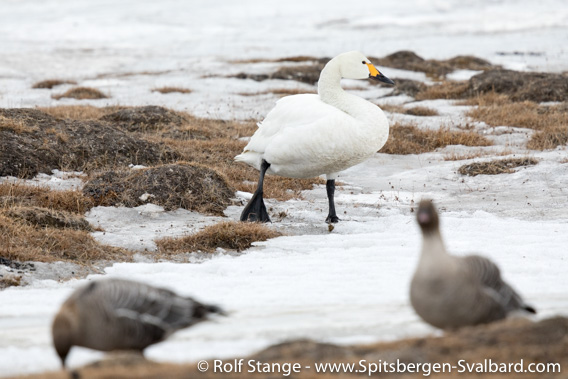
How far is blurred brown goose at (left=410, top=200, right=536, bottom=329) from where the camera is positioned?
4.39m

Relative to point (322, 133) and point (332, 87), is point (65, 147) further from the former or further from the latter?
point (322, 133)

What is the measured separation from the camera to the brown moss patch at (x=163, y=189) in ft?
35.7

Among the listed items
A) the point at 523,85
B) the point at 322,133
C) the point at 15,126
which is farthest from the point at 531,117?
the point at 15,126

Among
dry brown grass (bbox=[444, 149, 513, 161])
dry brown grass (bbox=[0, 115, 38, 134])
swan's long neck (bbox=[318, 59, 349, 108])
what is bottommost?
dry brown grass (bbox=[444, 149, 513, 161])

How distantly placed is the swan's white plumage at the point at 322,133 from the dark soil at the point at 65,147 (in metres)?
3.44

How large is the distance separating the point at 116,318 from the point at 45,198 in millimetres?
6715

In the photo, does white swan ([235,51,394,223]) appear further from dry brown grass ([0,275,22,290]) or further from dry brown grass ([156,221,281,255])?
dry brown grass ([0,275,22,290])

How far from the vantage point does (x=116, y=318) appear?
4.38 m

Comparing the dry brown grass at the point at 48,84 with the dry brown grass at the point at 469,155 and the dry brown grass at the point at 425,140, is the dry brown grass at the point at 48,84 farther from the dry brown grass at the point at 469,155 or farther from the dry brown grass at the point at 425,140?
the dry brown grass at the point at 469,155

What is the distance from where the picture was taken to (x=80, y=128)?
539 inches

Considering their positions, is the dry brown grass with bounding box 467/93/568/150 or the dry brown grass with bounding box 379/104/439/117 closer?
the dry brown grass with bounding box 467/93/568/150

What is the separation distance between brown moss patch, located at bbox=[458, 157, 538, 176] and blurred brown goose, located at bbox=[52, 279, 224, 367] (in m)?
9.78

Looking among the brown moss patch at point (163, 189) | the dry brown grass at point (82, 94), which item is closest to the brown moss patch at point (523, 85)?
the dry brown grass at point (82, 94)

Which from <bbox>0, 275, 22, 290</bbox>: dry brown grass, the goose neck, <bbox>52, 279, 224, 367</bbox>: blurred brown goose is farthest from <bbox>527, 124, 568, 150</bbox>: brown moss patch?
<bbox>52, 279, 224, 367</bbox>: blurred brown goose
